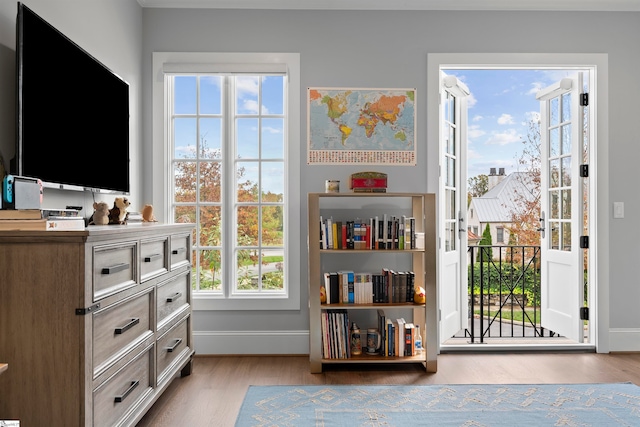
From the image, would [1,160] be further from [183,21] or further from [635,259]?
[635,259]

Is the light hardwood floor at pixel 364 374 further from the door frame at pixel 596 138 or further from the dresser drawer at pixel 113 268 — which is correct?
the dresser drawer at pixel 113 268

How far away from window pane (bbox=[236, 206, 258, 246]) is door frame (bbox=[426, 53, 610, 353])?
1339mm

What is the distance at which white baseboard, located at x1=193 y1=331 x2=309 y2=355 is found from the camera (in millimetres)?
3629

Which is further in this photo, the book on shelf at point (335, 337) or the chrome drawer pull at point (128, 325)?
the book on shelf at point (335, 337)

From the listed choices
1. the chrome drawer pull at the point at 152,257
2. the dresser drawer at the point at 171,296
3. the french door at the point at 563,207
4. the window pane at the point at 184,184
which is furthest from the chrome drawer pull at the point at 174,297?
the french door at the point at 563,207

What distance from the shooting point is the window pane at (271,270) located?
3.72 m

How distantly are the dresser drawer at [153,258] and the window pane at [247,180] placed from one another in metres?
1.12

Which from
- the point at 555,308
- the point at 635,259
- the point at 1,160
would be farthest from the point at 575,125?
the point at 1,160

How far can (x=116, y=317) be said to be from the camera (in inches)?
Answer: 77.0

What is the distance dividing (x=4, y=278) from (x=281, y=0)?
9.02 feet

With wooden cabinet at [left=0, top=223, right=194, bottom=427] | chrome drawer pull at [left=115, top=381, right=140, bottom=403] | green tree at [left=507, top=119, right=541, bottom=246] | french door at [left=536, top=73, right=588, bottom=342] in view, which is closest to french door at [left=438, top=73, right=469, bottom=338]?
french door at [left=536, top=73, right=588, bottom=342]

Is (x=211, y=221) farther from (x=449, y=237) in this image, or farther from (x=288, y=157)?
(x=449, y=237)

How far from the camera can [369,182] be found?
334 cm

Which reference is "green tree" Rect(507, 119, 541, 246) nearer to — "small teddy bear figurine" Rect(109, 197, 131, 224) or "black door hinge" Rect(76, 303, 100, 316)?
"small teddy bear figurine" Rect(109, 197, 131, 224)
